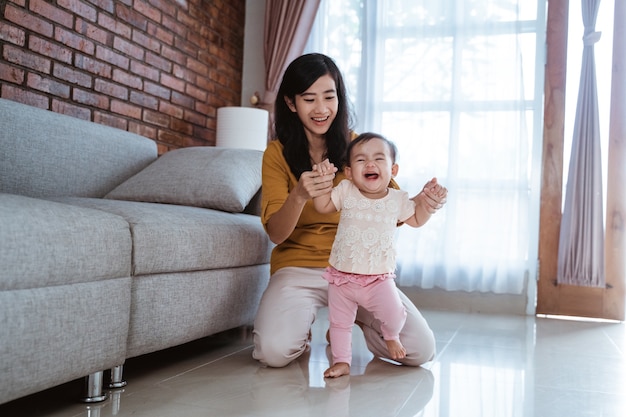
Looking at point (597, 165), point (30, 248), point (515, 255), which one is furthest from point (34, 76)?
point (597, 165)

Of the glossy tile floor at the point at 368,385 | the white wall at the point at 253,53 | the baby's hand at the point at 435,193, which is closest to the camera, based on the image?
the glossy tile floor at the point at 368,385

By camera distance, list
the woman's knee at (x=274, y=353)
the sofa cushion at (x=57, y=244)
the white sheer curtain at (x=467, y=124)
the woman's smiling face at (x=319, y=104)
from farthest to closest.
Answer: the white sheer curtain at (x=467, y=124) → the woman's smiling face at (x=319, y=104) → the woman's knee at (x=274, y=353) → the sofa cushion at (x=57, y=244)

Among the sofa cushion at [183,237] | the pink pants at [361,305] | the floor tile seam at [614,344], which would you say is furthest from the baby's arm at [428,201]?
the floor tile seam at [614,344]

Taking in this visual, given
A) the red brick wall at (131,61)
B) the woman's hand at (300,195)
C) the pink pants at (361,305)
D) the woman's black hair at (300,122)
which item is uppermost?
the red brick wall at (131,61)

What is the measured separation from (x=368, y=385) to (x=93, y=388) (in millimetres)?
711

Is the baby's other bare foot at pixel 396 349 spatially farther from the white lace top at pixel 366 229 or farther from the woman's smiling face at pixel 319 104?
the woman's smiling face at pixel 319 104

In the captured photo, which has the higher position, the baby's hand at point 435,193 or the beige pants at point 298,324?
the baby's hand at point 435,193

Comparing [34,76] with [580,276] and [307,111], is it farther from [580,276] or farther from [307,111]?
[580,276]

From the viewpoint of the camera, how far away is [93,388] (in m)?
1.45

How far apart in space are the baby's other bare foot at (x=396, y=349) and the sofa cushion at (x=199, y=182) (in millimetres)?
810

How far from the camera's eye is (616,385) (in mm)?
1772

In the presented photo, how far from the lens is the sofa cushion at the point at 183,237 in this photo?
1.59 meters

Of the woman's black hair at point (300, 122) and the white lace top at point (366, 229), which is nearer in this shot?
the white lace top at point (366, 229)

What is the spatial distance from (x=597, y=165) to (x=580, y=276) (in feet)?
1.87
